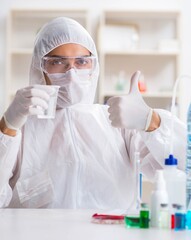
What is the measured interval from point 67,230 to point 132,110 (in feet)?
1.65

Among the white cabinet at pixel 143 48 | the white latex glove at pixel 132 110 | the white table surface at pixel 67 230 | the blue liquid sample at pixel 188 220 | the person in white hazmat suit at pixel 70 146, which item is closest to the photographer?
the white table surface at pixel 67 230

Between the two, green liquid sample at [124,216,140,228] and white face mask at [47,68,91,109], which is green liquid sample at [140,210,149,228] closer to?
green liquid sample at [124,216,140,228]

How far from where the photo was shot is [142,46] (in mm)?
4641

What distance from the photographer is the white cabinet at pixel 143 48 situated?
453cm

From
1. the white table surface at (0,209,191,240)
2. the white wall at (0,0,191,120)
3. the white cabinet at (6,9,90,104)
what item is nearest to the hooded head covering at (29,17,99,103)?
the white table surface at (0,209,191,240)

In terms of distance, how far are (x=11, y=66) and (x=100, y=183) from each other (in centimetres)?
289

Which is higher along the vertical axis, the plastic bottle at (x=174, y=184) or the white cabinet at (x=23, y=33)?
the white cabinet at (x=23, y=33)

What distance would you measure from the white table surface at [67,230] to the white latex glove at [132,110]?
327 millimetres

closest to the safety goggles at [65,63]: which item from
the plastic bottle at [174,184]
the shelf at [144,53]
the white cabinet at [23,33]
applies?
the plastic bottle at [174,184]

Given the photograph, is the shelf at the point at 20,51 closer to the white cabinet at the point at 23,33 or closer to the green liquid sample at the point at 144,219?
the white cabinet at the point at 23,33

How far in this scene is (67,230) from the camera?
1.21m

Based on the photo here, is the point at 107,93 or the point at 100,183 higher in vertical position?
the point at 107,93

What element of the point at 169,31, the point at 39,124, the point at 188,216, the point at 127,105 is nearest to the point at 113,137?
the point at 39,124

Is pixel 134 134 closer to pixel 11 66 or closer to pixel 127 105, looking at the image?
pixel 127 105
